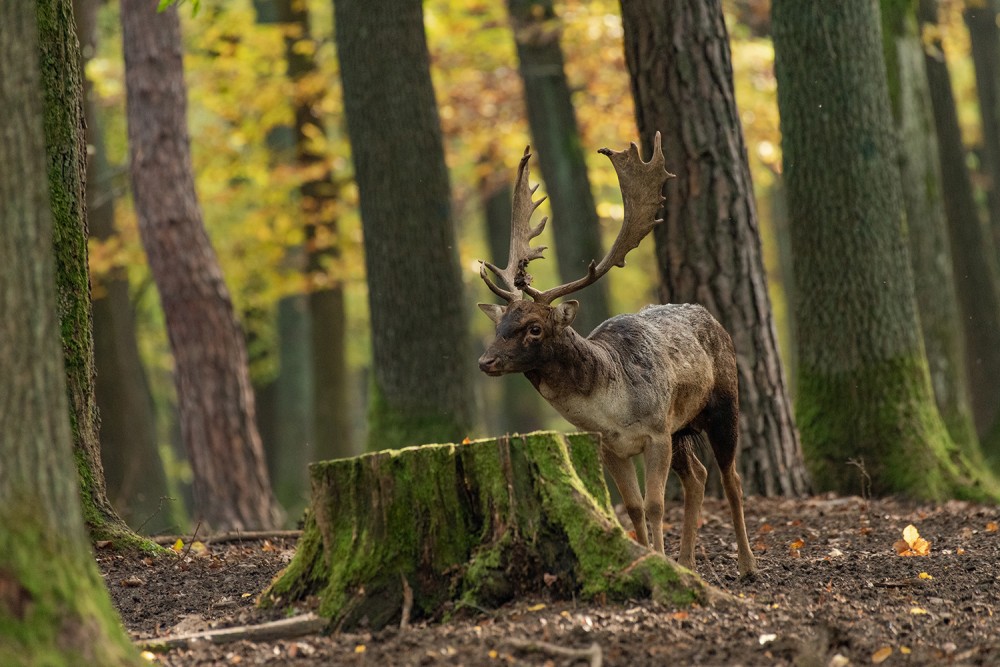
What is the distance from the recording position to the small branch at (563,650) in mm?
→ 5410

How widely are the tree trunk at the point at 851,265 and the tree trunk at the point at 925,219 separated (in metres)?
2.25

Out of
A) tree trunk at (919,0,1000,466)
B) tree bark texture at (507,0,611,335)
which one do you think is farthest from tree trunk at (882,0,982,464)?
tree bark texture at (507,0,611,335)

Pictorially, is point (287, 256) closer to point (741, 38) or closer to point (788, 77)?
point (741, 38)

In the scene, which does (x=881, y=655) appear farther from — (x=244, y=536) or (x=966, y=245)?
(x=966, y=245)

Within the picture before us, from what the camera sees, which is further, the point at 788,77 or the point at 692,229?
the point at 788,77

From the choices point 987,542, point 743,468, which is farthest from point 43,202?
point 743,468

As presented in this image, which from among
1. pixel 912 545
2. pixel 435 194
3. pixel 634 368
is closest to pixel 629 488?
pixel 634 368

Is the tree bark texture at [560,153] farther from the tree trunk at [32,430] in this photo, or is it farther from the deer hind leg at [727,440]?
the tree trunk at [32,430]

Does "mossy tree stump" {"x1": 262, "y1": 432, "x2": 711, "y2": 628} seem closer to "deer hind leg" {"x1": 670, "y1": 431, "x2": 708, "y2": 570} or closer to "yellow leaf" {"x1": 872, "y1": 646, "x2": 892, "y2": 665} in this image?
"yellow leaf" {"x1": 872, "y1": 646, "x2": 892, "y2": 665}

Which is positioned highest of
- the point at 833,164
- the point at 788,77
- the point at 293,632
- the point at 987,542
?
the point at 788,77

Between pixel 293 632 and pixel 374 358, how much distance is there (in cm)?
670

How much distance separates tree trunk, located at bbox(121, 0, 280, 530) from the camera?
589 inches

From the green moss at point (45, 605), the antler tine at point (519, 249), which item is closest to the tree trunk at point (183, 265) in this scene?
the antler tine at point (519, 249)

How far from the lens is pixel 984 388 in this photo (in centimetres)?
1909
